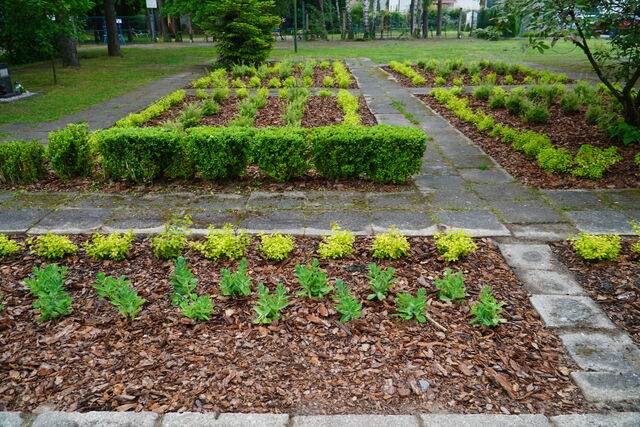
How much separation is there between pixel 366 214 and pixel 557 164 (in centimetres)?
277

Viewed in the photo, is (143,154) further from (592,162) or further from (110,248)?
(592,162)

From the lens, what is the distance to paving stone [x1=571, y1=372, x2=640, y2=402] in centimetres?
258

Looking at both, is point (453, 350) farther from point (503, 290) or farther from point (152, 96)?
point (152, 96)

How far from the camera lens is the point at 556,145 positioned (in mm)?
7207

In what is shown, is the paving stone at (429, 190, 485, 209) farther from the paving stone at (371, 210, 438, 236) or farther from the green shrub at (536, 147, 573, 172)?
the green shrub at (536, 147, 573, 172)

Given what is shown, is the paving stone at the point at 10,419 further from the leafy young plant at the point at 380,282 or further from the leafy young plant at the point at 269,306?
the leafy young plant at the point at 380,282

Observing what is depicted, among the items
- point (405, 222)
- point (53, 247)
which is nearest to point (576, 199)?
point (405, 222)

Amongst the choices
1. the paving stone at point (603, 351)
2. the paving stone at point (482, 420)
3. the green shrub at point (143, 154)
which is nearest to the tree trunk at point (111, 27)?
the green shrub at point (143, 154)

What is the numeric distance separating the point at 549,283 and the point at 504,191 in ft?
6.94

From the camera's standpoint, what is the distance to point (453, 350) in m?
2.97

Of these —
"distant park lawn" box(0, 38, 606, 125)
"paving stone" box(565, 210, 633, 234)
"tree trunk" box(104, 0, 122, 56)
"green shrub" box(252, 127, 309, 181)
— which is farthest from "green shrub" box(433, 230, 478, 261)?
"tree trunk" box(104, 0, 122, 56)

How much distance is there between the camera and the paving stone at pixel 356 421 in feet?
7.91

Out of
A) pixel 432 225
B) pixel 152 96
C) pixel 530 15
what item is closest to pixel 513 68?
pixel 530 15

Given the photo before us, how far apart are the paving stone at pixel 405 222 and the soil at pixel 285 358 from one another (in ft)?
2.97
